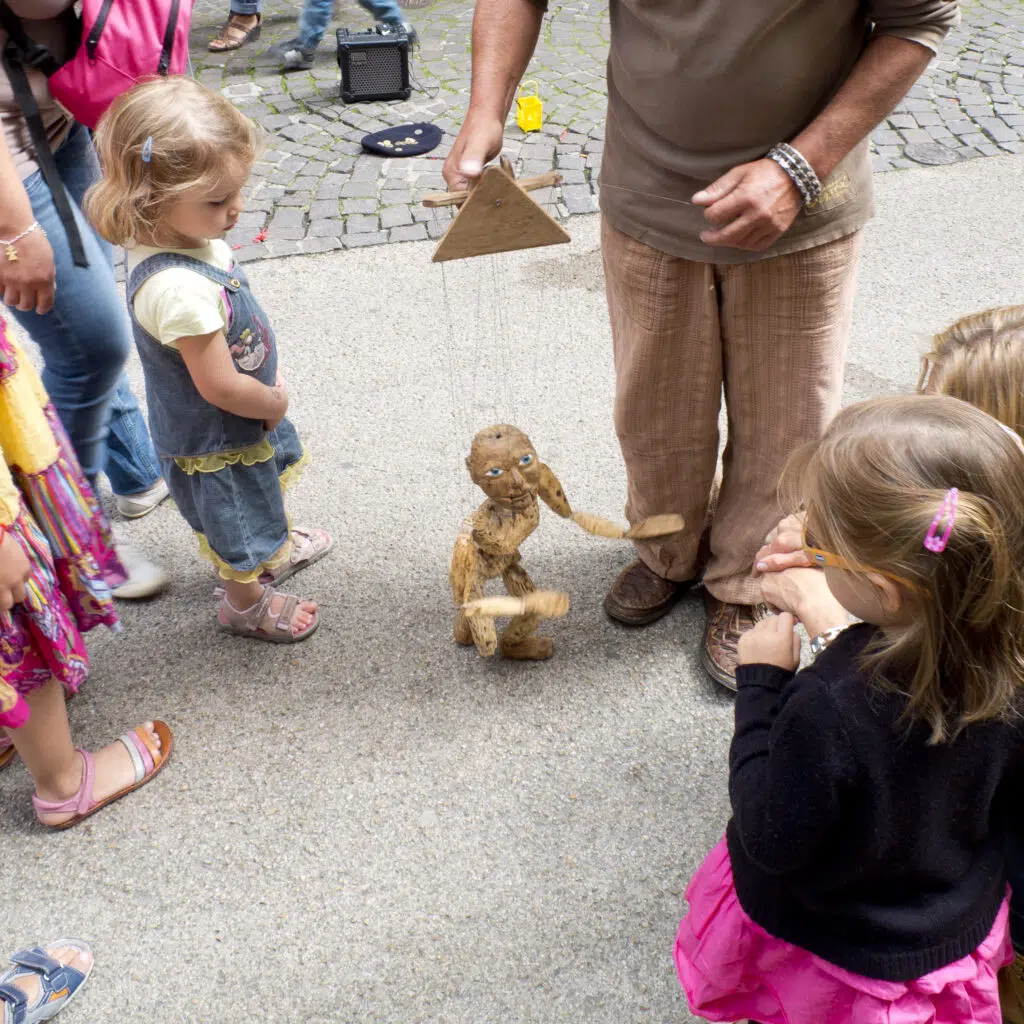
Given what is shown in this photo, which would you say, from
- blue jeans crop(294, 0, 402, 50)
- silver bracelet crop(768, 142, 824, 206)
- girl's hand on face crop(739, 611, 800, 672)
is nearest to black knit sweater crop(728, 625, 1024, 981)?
girl's hand on face crop(739, 611, 800, 672)

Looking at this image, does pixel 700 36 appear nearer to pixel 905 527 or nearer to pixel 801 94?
pixel 801 94

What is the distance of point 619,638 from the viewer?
2885mm

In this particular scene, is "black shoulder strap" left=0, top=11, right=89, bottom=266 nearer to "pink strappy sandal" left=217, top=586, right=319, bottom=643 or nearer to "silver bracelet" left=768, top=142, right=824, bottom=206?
"pink strappy sandal" left=217, top=586, right=319, bottom=643

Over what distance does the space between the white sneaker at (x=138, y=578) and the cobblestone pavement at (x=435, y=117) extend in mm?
2058

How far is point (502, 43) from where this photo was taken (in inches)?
88.2

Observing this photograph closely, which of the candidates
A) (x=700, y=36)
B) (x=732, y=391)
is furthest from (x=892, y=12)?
(x=732, y=391)

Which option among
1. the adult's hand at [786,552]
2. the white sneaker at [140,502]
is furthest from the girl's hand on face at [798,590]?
the white sneaker at [140,502]

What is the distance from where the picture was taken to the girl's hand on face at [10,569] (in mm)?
1876

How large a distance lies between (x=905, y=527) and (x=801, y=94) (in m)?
1.17

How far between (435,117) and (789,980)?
205 inches

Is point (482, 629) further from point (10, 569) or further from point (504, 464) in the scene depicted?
point (10, 569)

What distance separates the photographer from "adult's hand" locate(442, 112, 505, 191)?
201 cm

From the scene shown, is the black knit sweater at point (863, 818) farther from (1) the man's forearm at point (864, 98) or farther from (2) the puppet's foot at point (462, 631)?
(2) the puppet's foot at point (462, 631)

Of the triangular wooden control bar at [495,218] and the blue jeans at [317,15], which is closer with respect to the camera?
the triangular wooden control bar at [495,218]
